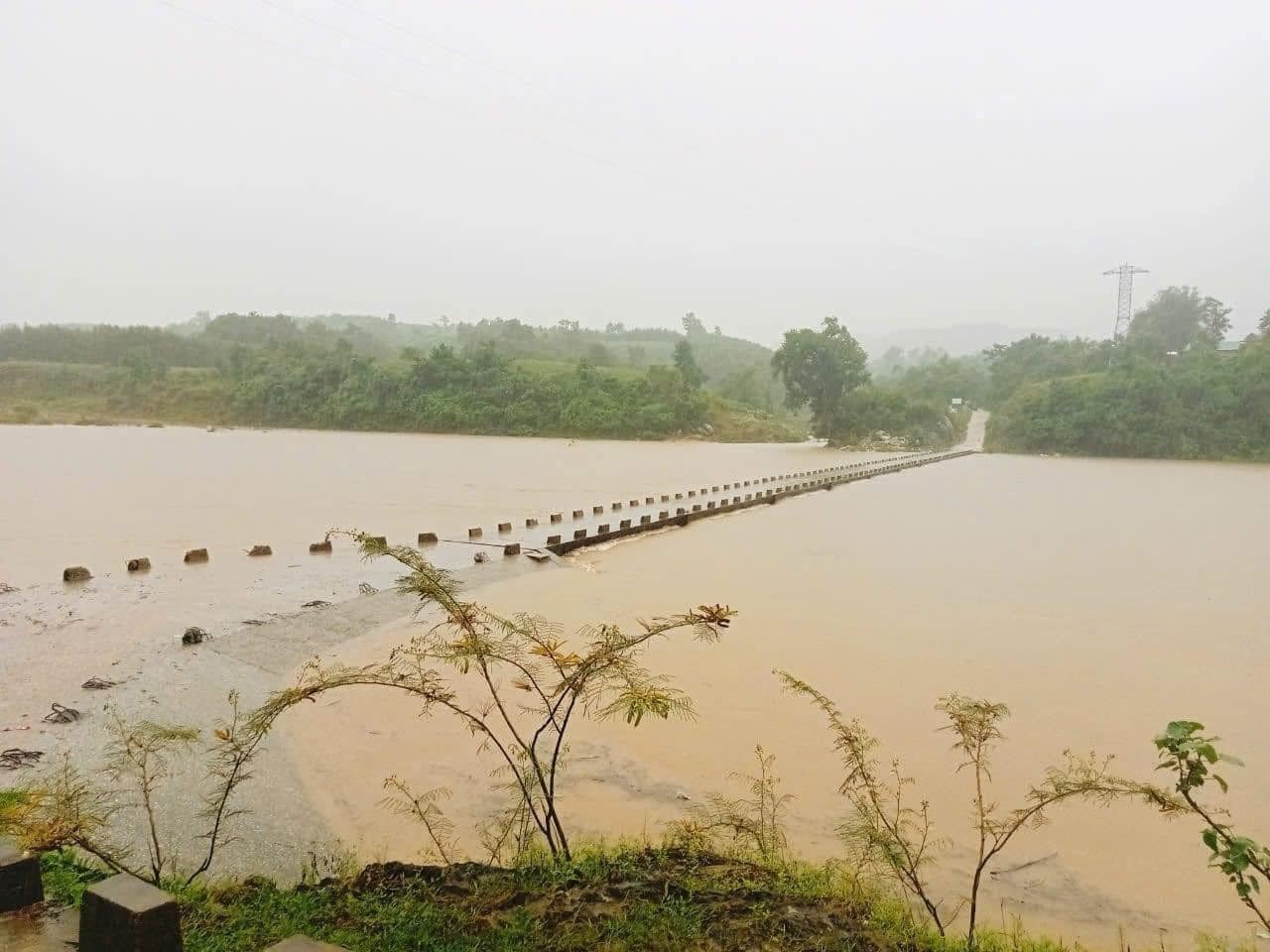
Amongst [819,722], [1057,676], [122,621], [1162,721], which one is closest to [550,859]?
[819,722]

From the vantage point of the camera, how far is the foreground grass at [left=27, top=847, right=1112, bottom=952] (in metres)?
2.27

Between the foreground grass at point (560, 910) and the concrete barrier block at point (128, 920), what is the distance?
284mm

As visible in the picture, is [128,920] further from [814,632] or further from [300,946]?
[814,632]

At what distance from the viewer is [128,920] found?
1.90m

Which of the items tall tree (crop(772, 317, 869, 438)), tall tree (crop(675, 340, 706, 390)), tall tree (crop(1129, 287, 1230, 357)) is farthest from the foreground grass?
tall tree (crop(1129, 287, 1230, 357))

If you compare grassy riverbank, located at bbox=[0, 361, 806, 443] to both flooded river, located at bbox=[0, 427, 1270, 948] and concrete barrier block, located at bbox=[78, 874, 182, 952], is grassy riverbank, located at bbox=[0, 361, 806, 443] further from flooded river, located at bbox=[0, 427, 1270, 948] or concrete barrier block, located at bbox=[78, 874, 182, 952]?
concrete barrier block, located at bbox=[78, 874, 182, 952]

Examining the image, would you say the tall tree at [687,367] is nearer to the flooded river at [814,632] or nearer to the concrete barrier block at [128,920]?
the flooded river at [814,632]

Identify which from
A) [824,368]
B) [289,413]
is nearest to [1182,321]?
[824,368]

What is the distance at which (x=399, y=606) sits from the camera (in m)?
7.04

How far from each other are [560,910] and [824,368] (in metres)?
38.1

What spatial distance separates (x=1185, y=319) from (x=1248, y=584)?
172ft

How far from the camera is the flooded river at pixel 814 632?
359 cm

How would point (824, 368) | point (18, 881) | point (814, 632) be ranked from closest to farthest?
point (18, 881) < point (814, 632) < point (824, 368)

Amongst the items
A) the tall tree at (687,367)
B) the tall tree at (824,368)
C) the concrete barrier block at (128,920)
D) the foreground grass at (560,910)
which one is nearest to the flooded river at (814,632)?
the foreground grass at (560,910)
